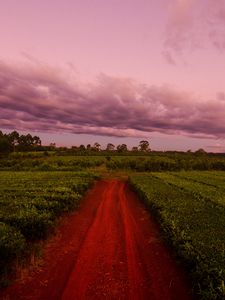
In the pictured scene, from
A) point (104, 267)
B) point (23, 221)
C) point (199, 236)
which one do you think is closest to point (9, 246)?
point (23, 221)

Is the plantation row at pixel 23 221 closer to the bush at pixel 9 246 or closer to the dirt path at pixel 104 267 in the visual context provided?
the bush at pixel 9 246

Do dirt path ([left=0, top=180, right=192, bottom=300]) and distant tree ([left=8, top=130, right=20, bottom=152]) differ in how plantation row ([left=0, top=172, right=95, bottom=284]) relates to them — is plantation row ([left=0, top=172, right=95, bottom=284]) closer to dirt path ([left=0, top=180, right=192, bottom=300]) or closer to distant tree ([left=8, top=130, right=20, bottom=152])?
dirt path ([left=0, top=180, right=192, bottom=300])

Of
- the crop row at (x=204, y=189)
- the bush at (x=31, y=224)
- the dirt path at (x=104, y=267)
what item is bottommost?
the dirt path at (x=104, y=267)

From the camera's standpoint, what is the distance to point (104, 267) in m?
13.0

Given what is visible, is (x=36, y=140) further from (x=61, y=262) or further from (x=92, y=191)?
(x=61, y=262)

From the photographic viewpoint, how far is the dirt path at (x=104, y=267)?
423 inches

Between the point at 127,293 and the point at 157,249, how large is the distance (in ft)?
16.9

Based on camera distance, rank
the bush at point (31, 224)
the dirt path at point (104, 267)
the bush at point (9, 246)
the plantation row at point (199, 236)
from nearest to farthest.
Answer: the plantation row at point (199, 236), the dirt path at point (104, 267), the bush at point (9, 246), the bush at point (31, 224)

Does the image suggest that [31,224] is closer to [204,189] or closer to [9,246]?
[9,246]

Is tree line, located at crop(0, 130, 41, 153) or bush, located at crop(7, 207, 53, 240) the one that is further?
tree line, located at crop(0, 130, 41, 153)

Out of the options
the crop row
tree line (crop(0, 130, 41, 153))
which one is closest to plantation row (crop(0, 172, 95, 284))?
the crop row

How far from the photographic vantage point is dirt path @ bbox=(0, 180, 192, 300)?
10734 mm

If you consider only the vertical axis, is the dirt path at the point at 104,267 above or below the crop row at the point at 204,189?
below

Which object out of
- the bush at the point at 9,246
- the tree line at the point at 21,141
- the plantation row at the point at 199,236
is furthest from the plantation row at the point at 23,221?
the tree line at the point at 21,141
